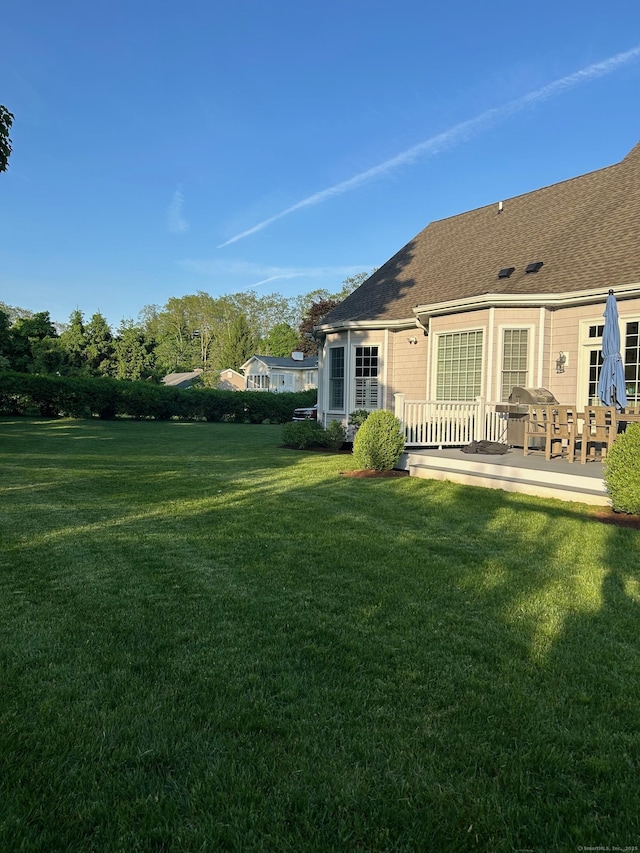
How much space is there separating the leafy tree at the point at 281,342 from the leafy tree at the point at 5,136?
52822 mm

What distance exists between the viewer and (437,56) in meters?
15.4

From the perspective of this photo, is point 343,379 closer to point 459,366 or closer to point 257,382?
point 459,366

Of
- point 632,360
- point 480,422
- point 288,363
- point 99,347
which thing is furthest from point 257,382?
point 632,360

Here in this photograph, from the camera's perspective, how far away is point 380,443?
9.08 meters

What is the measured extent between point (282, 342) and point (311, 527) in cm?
5987

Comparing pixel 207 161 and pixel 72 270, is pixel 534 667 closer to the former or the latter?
pixel 207 161

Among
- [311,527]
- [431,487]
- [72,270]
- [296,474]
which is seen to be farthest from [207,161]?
[311,527]

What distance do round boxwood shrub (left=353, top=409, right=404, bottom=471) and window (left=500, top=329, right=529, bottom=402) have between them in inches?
129

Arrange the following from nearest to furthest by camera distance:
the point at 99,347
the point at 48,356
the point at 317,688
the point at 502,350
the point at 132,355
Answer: the point at 317,688 < the point at 502,350 < the point at 48,356 < the point at 99,347 < the point at 132,355

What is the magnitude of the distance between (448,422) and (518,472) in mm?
3025

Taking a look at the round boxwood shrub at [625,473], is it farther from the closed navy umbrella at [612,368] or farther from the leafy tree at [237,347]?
the leafy tree at [237,347]

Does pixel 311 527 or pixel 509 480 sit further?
pixel 509 480

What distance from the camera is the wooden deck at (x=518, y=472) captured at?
688cm

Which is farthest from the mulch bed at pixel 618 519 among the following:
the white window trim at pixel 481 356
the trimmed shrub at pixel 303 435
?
the trimmed shrub at pixel 303 435
